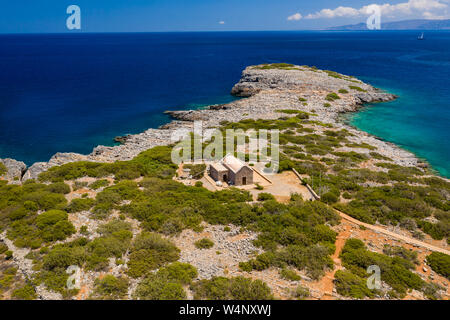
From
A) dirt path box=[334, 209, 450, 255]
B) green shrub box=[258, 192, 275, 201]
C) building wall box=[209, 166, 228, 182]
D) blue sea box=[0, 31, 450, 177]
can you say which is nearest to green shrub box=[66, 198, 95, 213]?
building wall box=[209, 166, 228, 182]

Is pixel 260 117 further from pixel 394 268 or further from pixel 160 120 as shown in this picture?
pixel 394 268

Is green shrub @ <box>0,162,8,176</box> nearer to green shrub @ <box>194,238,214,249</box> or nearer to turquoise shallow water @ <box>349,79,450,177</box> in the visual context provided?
green shrub @ <box>194,238,214,249</box>

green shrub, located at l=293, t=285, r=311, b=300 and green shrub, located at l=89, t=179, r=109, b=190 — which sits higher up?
green shrub, located at l=89, t=179, r=109, b=190

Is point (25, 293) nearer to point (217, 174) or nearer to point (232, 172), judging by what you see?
point (217, 174)

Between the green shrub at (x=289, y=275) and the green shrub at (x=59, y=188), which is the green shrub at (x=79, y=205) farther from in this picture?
the green shrub at (x=289, y=275)

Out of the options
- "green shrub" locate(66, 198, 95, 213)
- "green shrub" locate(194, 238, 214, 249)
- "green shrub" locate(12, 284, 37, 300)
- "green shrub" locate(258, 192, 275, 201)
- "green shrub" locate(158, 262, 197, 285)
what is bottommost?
"green shrub" locate(12, 284, 37, 300)

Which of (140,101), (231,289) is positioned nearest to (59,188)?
A: (231,289)

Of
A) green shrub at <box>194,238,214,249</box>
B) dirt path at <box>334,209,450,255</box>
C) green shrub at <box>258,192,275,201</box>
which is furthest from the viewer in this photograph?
green shrub at <box>258,192,275,201</box>
